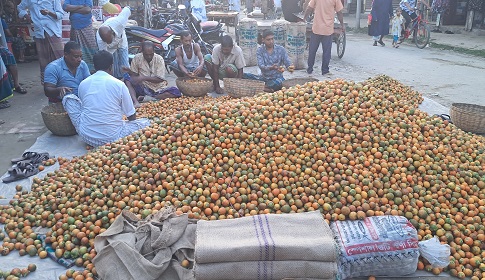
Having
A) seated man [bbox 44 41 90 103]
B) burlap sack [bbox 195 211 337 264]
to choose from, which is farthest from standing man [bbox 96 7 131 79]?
burlap sack [bbox 195 211 337 264]

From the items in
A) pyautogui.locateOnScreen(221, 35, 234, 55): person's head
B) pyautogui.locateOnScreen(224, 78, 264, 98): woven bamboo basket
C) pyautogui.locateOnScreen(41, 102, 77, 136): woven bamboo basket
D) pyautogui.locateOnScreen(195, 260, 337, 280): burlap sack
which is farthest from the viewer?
pyautogui.locateOnScreen(221, 35, 234, 55): person's head

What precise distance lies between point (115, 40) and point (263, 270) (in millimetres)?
5989

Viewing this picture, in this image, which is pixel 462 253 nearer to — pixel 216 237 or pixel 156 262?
pixel 216 237

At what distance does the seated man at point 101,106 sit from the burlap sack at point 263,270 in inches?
114

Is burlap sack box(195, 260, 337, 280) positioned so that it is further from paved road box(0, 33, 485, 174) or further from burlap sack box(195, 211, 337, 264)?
paved road box(0, 33, 485, 174)

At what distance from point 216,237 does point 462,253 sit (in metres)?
1.80

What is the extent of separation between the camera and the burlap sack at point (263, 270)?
230cm

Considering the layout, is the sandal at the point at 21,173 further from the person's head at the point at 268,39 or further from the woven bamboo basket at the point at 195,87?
the person's head at the point at 268,39

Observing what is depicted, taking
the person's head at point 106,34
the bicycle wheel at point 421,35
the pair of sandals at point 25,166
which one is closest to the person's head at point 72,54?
the pair of sandals at point 25,166

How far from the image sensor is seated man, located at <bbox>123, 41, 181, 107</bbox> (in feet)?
21.6

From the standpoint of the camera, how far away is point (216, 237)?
7.97ft

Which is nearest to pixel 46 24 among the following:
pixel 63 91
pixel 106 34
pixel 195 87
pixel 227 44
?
pixel 106 34

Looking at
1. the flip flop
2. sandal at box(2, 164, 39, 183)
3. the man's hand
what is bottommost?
sandal at box(2, 164, 39, 183)

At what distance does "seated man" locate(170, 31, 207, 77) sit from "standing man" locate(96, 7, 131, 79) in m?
1.02
